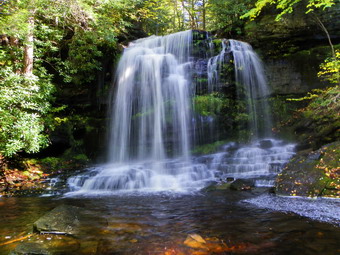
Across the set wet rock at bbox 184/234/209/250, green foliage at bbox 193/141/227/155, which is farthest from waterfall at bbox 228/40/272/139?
wet rock at bbox 184/234/209/250

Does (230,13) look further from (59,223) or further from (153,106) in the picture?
(59,223)

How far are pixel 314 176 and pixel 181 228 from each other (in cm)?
388

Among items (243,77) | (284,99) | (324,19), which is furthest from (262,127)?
(324,19)

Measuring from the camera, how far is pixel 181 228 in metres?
3.83

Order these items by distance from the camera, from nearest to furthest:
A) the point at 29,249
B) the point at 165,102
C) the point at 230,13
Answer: the point at 29,249, the point at 165,102, the point at 230,13

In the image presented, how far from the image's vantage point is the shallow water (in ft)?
9.98

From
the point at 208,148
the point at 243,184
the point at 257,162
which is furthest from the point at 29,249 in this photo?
the point at 208,148

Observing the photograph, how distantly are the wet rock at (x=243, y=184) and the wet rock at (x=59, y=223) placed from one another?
4.41m

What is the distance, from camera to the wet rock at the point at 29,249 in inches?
111

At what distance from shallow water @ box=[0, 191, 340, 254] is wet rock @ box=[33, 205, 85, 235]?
152 millimetres

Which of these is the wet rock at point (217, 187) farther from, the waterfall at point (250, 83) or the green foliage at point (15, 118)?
the green foliage at point (15, 118)

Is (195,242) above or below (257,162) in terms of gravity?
below

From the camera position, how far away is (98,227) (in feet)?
12.8

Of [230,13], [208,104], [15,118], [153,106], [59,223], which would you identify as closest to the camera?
[59,223]
